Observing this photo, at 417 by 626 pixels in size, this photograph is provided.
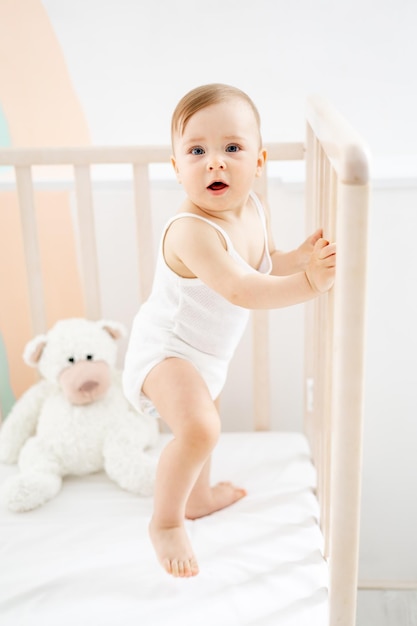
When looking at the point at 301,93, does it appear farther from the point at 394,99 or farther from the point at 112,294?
the point at 112,294

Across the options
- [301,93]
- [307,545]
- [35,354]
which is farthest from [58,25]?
[307,545]

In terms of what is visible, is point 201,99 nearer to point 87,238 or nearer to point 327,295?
point 327,295

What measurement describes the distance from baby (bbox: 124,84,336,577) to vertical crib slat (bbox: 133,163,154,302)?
26 centimetres

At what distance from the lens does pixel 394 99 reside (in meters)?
1.49

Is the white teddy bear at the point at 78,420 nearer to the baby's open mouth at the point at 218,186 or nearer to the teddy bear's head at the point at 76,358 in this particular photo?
the teddy bear's head at the point at 76,358

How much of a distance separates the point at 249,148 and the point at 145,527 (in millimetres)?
578

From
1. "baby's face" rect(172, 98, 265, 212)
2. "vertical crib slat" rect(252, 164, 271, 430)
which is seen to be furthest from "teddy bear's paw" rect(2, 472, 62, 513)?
"baby's face" rect(172, 98, 265, 212)

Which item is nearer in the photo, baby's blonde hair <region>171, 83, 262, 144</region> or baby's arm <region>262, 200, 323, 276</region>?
baby's blonde hair <region>171, 83, 262, 144</region>

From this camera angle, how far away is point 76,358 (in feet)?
4.24

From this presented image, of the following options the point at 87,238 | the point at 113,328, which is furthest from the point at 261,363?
the point at 87,238

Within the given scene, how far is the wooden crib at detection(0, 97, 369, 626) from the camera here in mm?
659

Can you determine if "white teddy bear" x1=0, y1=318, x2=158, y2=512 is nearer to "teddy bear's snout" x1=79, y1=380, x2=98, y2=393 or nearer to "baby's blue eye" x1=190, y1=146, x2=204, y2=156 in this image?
"teddy bear's snout" x1=79, y1=380, x2=98, y2=393

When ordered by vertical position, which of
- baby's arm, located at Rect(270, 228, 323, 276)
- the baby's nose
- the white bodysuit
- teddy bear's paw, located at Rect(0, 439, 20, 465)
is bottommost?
teddy bear's paw, located at Rect(0, 439, 20, 465)

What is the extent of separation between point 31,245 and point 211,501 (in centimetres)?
57
